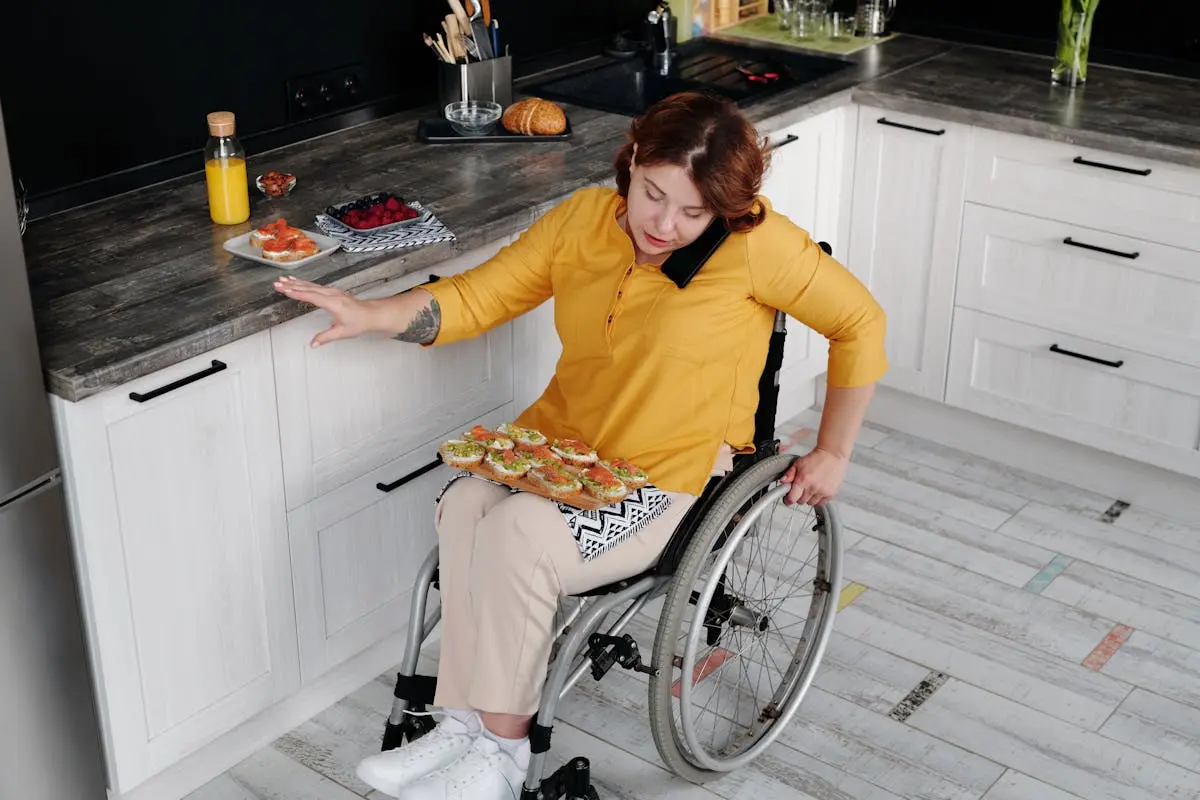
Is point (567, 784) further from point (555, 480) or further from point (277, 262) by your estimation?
point (277, 262)

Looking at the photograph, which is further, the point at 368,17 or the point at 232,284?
the point at 368,17

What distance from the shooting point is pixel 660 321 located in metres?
→ 2.21

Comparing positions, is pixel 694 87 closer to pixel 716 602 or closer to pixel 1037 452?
pixel 1037 452

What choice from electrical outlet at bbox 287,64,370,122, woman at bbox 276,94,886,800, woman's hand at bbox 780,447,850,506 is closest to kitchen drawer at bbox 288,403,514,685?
woman at bbox 276,94,886,800

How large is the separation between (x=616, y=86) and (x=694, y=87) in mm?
186

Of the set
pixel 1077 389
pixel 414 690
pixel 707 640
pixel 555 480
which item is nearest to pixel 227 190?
pixel 555 480

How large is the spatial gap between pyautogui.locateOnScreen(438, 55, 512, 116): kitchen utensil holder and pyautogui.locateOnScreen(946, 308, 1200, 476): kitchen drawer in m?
1.19

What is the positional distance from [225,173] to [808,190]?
1446mm

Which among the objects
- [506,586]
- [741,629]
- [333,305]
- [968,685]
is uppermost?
[333,305]

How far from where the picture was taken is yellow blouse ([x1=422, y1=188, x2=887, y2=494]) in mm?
2219

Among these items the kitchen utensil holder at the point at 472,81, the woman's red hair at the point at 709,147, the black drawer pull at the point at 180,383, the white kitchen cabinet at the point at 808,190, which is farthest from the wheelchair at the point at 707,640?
the kitchen utensil holder at the point at 472,81

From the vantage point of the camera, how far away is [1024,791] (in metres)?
2.46

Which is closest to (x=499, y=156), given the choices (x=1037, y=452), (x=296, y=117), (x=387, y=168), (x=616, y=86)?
(x=387, y=168)

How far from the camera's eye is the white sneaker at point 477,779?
6.77 ft
